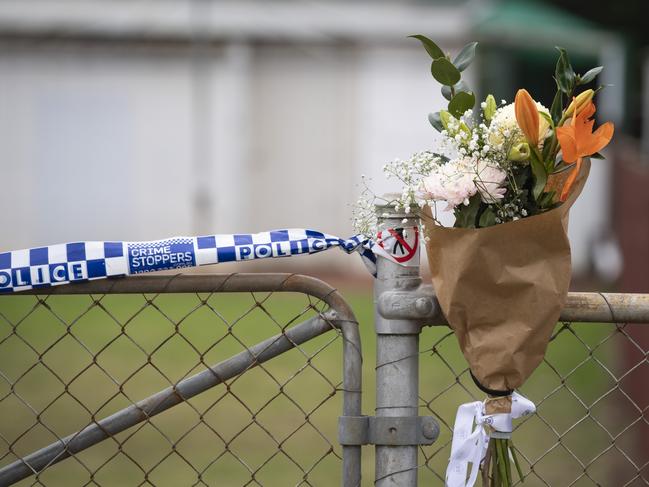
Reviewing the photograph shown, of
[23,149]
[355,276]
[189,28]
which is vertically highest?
[189,28]

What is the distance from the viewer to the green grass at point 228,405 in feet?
17.1

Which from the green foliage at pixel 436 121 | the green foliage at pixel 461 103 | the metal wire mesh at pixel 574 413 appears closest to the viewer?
the green foliage at pixel 461 103

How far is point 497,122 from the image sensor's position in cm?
195

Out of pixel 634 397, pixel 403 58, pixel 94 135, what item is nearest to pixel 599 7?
pixel 403 58

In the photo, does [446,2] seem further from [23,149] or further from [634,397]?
[634,397]

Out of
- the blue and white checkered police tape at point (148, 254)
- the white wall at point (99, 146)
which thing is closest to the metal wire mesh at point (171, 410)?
the blue and white checkered police tape at point (148, 254)

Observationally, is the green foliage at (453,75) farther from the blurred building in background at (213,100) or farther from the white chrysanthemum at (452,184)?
the blurred building in background at (213,100)


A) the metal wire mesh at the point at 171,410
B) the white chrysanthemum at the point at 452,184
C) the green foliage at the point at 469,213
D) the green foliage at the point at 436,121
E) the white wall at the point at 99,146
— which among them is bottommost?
the white wall at the point at 99,146

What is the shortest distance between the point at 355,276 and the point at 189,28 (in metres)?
4.74

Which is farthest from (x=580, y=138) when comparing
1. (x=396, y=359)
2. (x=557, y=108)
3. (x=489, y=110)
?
(x=396, y=359)

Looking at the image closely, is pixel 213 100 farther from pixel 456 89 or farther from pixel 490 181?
pixel 490 181

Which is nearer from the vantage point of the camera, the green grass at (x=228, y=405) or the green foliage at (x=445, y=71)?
the green foliage at (x=445, y=71)

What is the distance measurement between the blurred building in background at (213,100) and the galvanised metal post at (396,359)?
507 inches

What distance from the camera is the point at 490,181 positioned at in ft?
6.30
